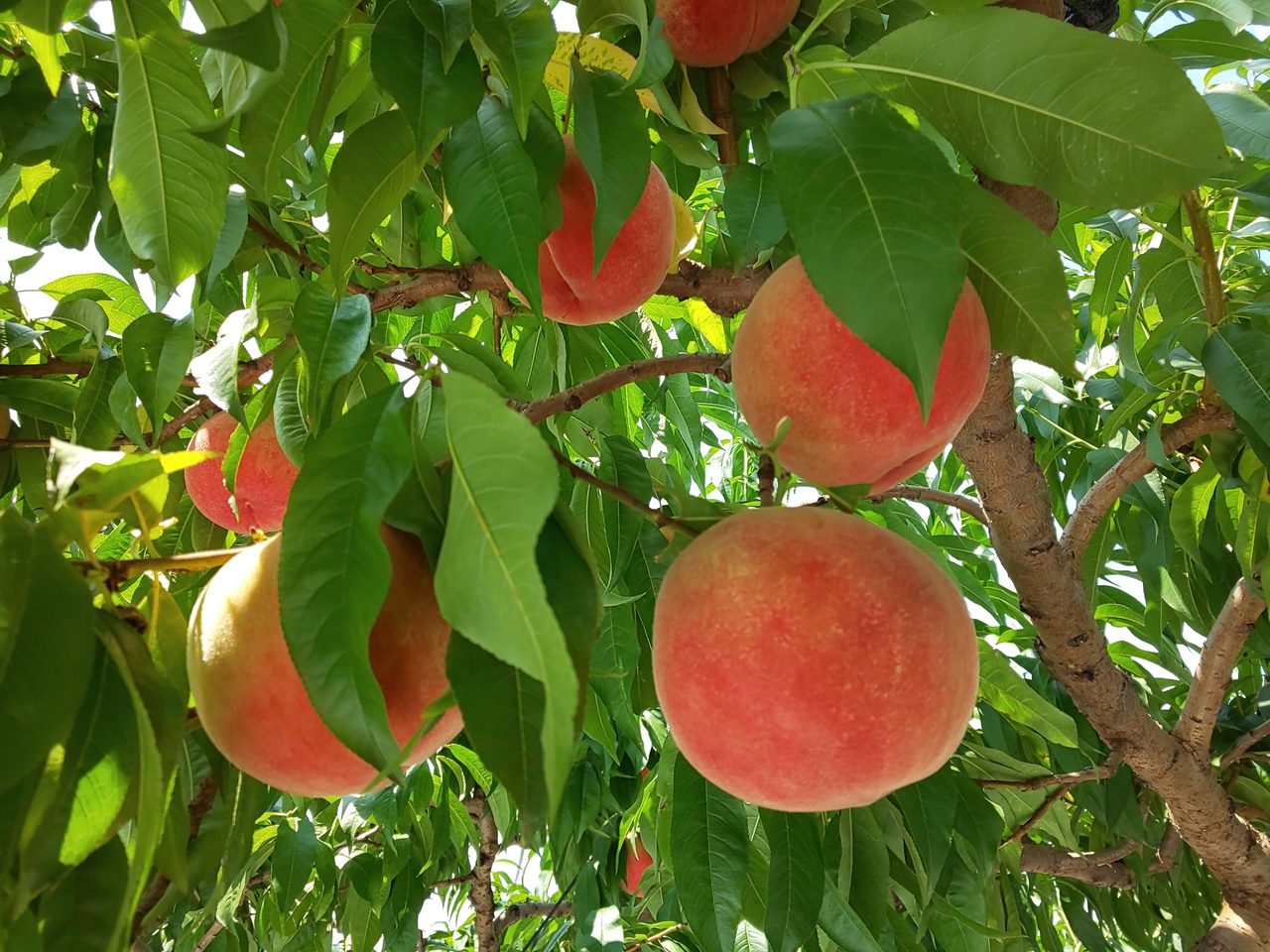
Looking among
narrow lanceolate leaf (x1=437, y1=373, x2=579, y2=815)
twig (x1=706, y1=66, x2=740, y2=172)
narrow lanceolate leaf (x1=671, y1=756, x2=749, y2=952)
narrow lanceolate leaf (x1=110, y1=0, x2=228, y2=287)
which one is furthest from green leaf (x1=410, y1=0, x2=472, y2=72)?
narrow lanceolate leaf (x1=671, y1=756, x2=749, y2=952)

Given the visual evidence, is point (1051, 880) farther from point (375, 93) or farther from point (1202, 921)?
point (375, 93)

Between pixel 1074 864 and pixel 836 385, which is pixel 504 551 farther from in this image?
pixel 1074 864

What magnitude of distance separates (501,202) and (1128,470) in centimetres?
79

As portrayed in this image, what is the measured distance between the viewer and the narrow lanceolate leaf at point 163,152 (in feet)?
1.88

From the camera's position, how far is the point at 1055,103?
1.64ft

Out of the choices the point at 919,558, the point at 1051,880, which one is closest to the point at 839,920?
the point at 919,558

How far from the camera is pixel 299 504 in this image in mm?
450

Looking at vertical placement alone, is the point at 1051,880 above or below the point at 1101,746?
below

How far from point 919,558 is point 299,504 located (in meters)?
0.32

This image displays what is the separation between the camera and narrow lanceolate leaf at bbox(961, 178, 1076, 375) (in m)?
0.51

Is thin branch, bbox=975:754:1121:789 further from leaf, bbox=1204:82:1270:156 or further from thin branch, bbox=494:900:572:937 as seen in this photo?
thin branch, bbox=494:900:572:937

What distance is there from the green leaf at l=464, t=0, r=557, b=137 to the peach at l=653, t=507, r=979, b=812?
0.27m

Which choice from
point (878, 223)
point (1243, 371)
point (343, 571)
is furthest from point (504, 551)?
point (1243, 371)

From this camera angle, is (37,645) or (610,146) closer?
(37,645)
